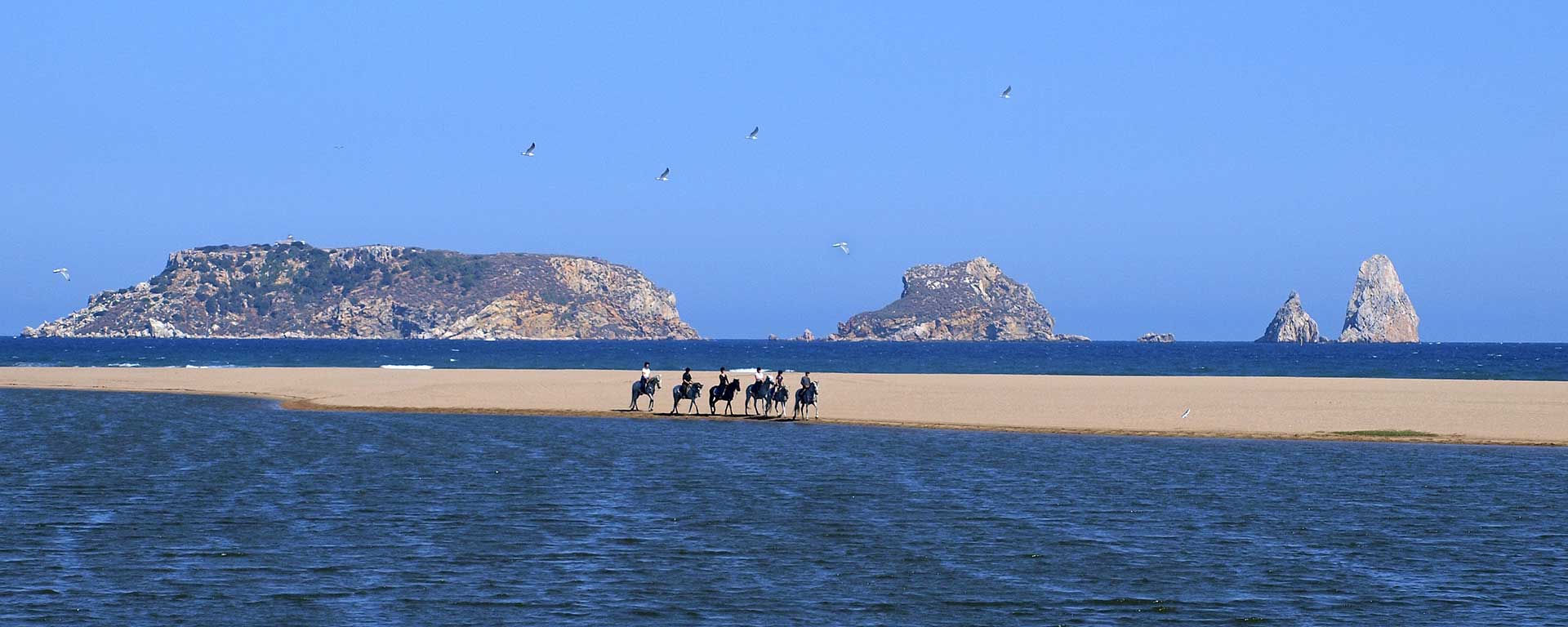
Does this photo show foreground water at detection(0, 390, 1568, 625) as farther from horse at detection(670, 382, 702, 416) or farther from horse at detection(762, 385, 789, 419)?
horse at detection(670, 382, 702, 416)

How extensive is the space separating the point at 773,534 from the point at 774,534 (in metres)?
0.01

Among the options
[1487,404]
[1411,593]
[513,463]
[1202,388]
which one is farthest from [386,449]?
[1202,388]

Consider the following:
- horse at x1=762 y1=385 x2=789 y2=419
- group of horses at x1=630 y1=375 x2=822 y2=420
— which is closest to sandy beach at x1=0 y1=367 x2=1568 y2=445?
group of horses at x1=630 y1=375 x2=822 y2=420

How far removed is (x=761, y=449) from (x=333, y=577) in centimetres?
1971

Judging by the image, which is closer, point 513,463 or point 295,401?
point 513,463

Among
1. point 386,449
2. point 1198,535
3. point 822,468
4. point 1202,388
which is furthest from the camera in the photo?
point 1202,388

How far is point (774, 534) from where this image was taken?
21.8 m

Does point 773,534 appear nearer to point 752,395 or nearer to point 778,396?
point 778,396

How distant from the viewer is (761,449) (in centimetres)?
3697

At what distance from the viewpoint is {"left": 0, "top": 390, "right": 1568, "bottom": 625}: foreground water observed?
1641 cm

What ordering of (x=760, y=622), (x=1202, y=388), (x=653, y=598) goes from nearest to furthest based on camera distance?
(x=760, y=622)
(x=653, y=598)
(x=1202, y=388)

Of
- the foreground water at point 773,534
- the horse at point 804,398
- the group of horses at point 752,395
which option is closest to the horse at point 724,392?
the group of horses at point 752,395

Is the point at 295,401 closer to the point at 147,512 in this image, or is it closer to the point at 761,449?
the point at 761,449

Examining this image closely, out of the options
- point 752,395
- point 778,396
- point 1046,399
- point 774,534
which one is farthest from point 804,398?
point 774,534
